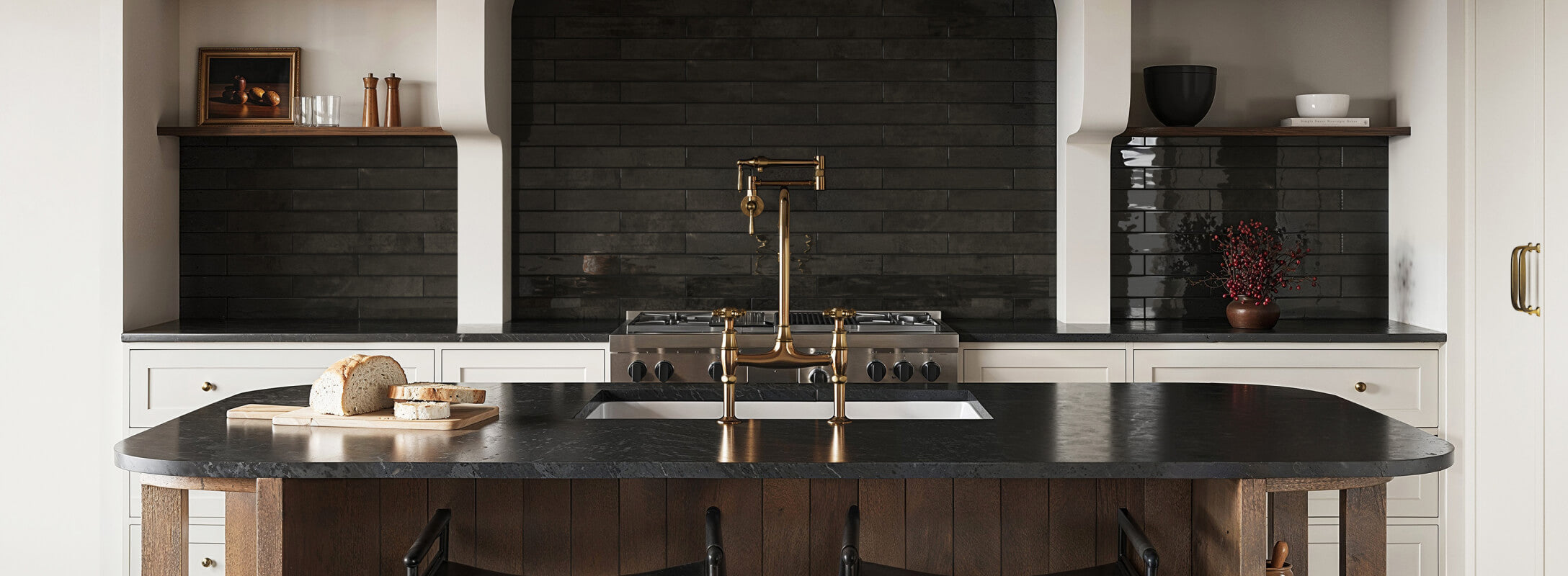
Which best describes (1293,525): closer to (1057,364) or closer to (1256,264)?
(1057,364)

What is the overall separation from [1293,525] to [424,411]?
1695 millimetres

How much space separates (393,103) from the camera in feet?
13.2

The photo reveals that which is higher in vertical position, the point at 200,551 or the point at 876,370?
the point at 876,370

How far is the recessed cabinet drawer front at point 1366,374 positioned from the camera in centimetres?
362

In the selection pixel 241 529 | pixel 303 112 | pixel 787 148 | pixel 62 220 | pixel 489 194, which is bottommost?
pixel 241 529

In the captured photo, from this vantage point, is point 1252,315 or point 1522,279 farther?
point 1252,315

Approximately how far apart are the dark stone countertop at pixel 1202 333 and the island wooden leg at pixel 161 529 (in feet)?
8.31

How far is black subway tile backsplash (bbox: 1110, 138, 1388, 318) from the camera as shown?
424 centimetres

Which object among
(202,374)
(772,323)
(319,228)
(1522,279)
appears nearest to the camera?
(1522,279)

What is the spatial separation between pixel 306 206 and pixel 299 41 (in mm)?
658

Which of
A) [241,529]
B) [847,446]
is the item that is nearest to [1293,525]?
[847,446]

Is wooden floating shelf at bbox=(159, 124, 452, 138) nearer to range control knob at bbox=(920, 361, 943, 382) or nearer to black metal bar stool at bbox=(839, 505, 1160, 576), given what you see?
range control knob at bbox=(920, 361, 943, 382)

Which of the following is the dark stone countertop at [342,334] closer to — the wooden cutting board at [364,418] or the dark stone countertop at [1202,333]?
the dark stone countertop at [1202,333]

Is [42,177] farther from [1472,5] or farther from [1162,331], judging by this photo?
[1472,5]
